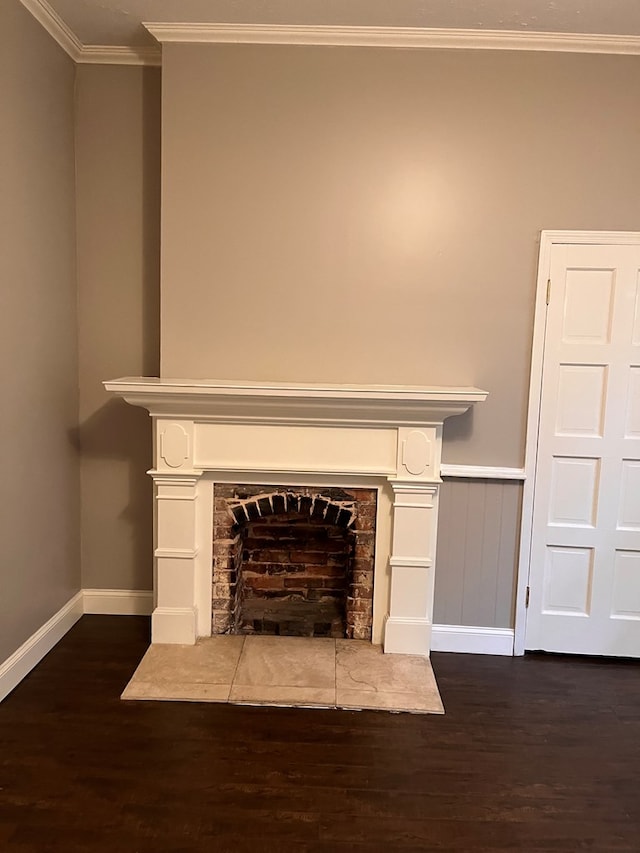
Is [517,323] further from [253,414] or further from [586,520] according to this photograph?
[253,414]

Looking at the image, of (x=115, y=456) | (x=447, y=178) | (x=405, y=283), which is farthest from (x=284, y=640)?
(x=447, y=178)

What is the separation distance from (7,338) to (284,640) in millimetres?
1804

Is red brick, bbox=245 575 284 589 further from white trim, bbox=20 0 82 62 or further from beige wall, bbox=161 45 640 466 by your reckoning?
white trim, bbox=20 0 82 62

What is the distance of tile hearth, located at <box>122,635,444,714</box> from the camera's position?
2.52 m

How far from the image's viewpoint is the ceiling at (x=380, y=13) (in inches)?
95.4

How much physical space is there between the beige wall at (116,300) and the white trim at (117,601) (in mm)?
44

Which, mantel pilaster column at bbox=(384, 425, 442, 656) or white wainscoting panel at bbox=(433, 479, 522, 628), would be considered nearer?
mantel pilaster column at bbox=(384, 425, 442, 656)

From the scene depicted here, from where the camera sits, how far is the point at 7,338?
2.44m

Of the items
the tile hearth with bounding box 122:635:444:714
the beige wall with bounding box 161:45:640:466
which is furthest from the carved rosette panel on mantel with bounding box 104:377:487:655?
the beige wall with bounding box 161:45:640:466

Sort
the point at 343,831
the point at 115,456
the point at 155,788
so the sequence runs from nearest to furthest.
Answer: the point at 343,831 < the point at 155,788 < the point at 115,456

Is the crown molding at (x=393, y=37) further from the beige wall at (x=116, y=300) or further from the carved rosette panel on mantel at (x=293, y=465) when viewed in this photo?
the carved rosette panel on mantel at (x=293, y=465)

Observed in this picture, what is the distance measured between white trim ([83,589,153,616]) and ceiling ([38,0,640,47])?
105 inches

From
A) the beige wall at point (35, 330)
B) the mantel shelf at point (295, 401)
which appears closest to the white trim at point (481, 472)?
the mantel shelf at point (295, 401)

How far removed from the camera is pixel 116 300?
10.1 feet
